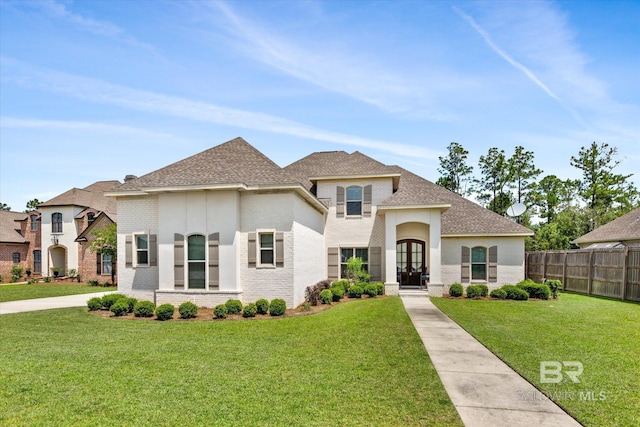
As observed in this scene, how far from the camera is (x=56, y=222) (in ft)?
96.9

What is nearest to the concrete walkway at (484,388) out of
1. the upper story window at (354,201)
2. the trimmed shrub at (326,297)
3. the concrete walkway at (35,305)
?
the trimmed shrub at (326,297)

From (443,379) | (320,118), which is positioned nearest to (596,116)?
(320,118)

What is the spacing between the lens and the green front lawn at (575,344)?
485cm

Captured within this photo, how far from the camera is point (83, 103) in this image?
40.7 ft

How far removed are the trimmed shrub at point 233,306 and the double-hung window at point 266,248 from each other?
169 centimetres

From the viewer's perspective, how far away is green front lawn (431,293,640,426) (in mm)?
4852

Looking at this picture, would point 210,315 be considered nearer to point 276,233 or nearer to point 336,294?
point 276,233

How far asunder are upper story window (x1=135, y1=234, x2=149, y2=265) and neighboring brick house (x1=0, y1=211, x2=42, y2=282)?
77.2ft

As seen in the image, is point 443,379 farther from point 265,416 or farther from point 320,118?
point 320,118

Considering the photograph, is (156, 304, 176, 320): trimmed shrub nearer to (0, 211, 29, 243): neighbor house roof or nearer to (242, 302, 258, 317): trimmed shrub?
(242, 302, 258, 317): trimmed shrub

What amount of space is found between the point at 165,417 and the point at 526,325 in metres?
9.56

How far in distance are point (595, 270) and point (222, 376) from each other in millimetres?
19498

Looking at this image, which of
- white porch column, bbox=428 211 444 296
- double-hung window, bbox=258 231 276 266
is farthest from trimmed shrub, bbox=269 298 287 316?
white porch column, bbox=428 211 444 296
